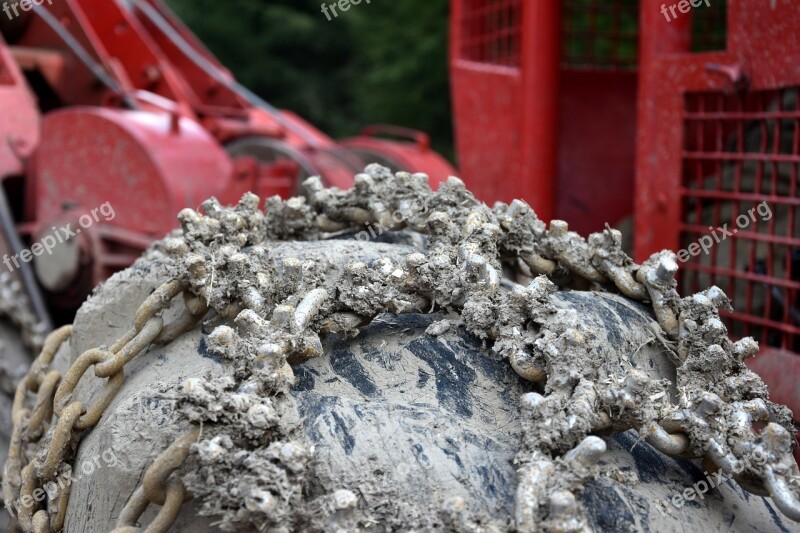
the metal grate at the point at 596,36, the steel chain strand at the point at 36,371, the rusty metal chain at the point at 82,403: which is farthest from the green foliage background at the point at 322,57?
the rusty metal chain at the point at 82,403

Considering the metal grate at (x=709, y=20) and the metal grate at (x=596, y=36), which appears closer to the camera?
the metal grate at (x=709, y=20)

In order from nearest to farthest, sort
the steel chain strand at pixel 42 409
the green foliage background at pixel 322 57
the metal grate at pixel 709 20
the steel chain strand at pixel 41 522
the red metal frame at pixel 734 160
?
the steel chain strand at pixel 41 522
the steel chain strand at pixel 42 409
the red metal frame at pixel 734 160
the metal grate at pixel 709 20
the green foliage background at pixel 322 57

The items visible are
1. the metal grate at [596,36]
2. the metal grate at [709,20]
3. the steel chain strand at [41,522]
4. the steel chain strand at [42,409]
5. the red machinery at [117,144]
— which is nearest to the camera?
the steel chain strand at [41,522]

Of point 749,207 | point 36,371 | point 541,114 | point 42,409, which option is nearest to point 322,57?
point 541,114

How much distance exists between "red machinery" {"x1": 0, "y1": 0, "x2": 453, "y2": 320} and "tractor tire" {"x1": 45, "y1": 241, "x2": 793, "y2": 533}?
1.85m

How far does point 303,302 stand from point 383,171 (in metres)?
0.48

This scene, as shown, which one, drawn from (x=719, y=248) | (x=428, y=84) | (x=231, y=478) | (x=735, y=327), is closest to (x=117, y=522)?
(x=231, y=478)

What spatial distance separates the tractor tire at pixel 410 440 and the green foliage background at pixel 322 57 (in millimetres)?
9330

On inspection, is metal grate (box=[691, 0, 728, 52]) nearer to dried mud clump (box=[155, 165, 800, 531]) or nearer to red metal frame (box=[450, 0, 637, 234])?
red metal frame (box=[450, 0, 637, 234])

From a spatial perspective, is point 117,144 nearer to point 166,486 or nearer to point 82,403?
point 82,403

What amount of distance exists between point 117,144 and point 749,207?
2.16 m

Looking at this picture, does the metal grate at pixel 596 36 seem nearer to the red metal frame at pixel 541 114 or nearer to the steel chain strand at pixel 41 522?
the red metal frame at pixel 541 114

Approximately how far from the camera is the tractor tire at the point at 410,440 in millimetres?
1200

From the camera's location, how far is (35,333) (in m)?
3.02
